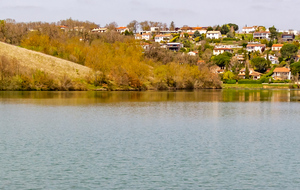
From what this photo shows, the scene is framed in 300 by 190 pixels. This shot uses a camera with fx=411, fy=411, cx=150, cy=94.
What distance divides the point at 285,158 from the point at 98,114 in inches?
1228

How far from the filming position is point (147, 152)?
101 feet

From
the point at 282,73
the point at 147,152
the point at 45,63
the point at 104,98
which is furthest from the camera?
the point at 282,73

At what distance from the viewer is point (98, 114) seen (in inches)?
2194

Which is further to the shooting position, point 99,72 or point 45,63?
point 45,63

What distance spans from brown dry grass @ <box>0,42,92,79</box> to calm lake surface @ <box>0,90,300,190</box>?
75.8 meters

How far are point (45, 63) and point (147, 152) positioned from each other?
357 ft

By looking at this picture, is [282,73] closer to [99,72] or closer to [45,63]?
[99,72]

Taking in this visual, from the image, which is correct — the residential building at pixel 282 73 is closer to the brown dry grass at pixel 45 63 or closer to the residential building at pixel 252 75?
the residential building at pixel 252 75

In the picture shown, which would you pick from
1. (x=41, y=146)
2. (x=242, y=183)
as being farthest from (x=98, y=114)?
(x=242, y=183)

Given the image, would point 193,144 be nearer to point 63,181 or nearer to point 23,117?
point 63,181

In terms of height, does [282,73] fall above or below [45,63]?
below

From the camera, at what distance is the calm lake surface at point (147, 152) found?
77.5 feet

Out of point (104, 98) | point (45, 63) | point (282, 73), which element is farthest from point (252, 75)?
point (104, 98)

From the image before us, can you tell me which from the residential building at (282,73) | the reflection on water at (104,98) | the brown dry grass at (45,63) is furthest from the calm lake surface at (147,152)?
the residential building at (282,73)
